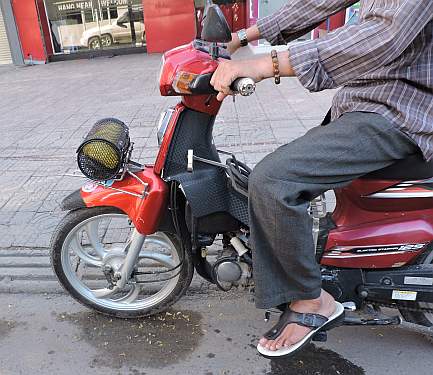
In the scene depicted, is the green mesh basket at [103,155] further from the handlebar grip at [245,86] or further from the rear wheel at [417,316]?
the rear wheel at [417,316]

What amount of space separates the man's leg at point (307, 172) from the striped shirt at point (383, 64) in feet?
0.21

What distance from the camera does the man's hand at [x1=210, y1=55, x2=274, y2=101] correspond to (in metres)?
1.70

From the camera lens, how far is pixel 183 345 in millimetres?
2488

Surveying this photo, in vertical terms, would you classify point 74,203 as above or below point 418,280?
above

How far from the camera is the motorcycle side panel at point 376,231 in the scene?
2.01m

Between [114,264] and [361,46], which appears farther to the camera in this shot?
[114,264]

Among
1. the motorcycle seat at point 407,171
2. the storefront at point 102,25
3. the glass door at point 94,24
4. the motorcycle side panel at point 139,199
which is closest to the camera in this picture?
the motorcycle seat at point 407,171

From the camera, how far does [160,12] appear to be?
1237 cm

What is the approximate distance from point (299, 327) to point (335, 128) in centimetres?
87

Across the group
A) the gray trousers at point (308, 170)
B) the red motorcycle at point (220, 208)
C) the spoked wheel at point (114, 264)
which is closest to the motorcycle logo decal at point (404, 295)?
the red motorcycle at point (220, 208)

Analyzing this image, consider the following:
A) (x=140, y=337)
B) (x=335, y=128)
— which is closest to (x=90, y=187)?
(x=140, y=337)

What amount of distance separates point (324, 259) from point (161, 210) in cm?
80

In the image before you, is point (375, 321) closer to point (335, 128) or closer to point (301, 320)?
point (301, 320)

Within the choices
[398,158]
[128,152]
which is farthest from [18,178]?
[398,158]
